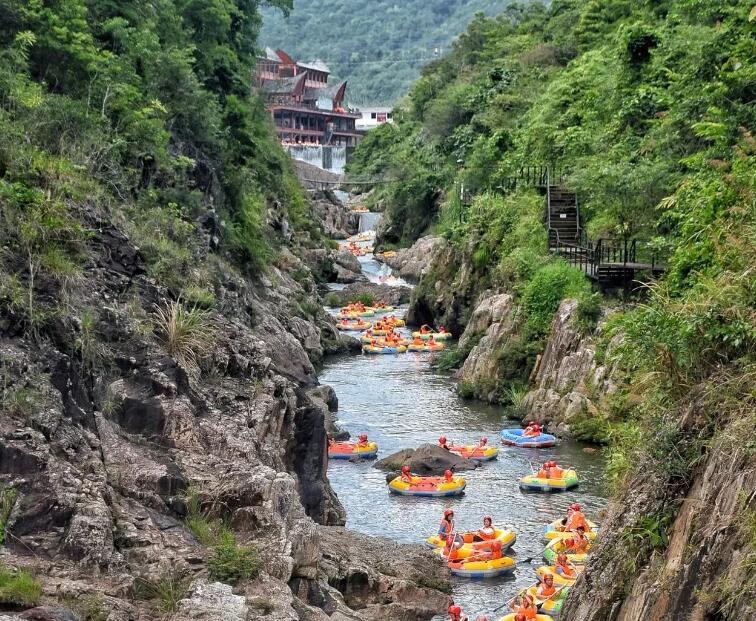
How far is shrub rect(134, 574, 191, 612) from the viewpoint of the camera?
10062 mm

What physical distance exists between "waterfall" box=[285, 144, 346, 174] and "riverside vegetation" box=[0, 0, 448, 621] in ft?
220

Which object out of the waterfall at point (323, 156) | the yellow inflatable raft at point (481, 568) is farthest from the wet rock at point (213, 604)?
the waterfall at point (323, 156)

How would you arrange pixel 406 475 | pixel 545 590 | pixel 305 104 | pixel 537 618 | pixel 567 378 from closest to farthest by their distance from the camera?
pixel 537 618
pixel 545 590
pixel 406 475
pixel 567 378
pixel 305 104

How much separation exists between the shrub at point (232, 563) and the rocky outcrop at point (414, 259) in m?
41.3

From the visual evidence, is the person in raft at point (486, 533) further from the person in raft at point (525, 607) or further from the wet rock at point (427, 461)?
the wet rock at point (427, 461)

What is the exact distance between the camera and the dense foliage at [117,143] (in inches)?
547

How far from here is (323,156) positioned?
310ft

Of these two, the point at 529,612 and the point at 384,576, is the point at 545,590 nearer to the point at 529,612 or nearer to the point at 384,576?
the point at 529,612

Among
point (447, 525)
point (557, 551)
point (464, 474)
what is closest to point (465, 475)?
point (464, 474)

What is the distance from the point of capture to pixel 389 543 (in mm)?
17344

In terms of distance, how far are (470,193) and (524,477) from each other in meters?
24.7

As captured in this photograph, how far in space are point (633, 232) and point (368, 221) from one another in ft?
158

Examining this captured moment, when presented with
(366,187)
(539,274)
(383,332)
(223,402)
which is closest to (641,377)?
(223,402)

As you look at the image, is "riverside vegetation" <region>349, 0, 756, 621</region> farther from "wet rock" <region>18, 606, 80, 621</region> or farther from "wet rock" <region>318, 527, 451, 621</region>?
"wet rock" <region>18, 606, 80, 621</region>
